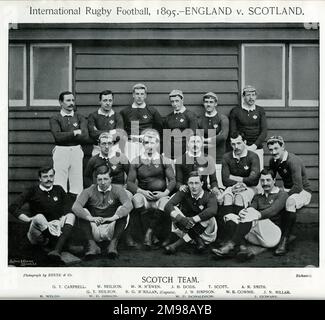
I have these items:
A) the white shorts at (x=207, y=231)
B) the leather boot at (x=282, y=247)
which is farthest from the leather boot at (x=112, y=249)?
the leather boot at (x=282, y=247)

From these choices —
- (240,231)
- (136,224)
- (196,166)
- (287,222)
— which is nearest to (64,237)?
(136,224)

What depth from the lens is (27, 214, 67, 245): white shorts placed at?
3701 millimetres

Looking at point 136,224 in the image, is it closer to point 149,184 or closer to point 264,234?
point 149,184

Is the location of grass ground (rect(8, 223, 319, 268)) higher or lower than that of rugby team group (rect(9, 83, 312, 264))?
lower

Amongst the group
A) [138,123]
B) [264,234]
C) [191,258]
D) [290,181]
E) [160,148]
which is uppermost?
[138,123]

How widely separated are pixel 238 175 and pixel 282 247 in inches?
14.2

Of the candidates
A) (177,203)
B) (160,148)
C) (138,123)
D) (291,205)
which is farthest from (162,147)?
(291,205)

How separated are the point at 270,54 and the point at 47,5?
0.97m

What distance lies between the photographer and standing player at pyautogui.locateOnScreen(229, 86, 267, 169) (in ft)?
12.1

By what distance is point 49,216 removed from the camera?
3703 millimetres

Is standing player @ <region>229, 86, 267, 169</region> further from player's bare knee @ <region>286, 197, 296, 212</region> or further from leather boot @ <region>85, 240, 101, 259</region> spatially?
leather boot @ <region>85, 240, 101, 259</region>

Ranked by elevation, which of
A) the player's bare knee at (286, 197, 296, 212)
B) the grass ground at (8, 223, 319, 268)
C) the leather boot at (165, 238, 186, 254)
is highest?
the player's bare knee at (286, 197, 296, 212)

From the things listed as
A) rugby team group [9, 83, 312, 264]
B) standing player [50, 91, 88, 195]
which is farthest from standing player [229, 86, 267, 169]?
standing player [50, 91, 88, 195]

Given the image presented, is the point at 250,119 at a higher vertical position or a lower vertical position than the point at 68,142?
higher
